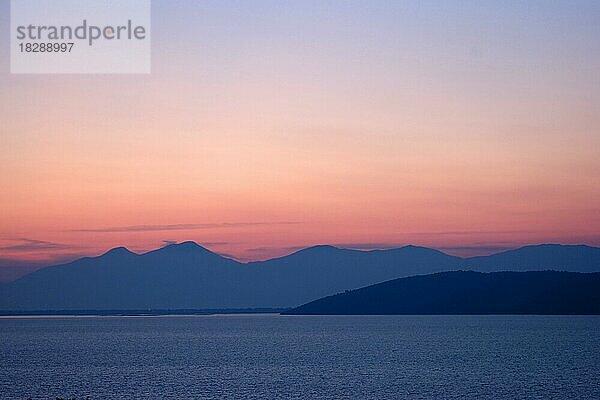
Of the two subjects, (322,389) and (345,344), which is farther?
(345,344)

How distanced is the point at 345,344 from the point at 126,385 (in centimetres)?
8436

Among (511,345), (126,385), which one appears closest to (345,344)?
(511,345)

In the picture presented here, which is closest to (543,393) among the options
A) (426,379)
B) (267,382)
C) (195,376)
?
(426,379)

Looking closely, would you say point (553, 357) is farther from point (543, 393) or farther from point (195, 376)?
point (195, 376)

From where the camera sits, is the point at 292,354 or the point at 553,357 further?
the point at 292,354

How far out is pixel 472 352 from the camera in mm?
141625

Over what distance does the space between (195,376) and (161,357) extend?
37.1 metres

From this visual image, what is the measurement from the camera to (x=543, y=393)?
80.8 m

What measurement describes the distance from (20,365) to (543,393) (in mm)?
73245

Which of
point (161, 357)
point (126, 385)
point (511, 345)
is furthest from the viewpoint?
point (511, 345)

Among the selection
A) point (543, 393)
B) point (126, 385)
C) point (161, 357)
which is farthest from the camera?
point (161, 357)

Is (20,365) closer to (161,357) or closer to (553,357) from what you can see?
(161,357)

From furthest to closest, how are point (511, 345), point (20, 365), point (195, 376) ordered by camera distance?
point (511, 345), point (20, 365), point (195, 376)

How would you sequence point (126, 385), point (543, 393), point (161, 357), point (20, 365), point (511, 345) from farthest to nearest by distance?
1. point (511, 345)
2. point (161, 357)
3. point (20, 365)
4. point (126, 385)
5. point (543, 393)
